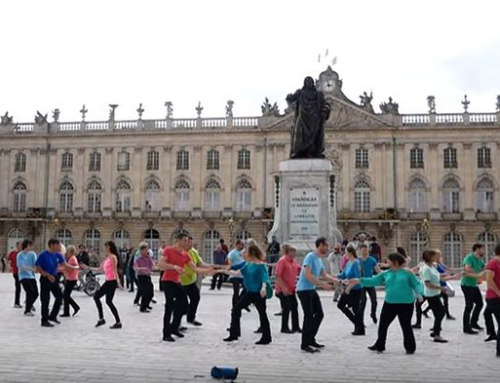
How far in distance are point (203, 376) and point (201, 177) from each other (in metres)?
45.4

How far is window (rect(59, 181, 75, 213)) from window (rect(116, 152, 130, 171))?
454cm

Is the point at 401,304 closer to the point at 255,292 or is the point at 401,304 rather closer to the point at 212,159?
the point at 255,292

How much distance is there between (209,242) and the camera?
170 ft

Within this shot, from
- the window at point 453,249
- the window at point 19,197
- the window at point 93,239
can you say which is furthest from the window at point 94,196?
the window at point 453,249

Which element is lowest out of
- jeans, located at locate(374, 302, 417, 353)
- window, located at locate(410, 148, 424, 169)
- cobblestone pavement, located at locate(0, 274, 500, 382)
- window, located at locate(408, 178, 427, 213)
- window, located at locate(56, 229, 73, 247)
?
cobblestone pavement, located at locate(0, 274, 500, 382)

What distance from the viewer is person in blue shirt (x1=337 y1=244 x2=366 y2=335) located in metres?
10.8

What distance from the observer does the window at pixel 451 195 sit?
49.4 metres

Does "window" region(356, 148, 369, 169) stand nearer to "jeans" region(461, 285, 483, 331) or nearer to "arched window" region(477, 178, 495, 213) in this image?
"arched window" region(477, 178, 495, 213)

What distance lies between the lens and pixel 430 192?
4934 centimetres

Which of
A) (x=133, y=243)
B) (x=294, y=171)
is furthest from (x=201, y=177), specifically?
(x=294, y=171)

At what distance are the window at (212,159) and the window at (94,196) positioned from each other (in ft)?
31.1

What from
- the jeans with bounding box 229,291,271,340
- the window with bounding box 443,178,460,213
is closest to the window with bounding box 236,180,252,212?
the window with bounding box 443,178,460,213

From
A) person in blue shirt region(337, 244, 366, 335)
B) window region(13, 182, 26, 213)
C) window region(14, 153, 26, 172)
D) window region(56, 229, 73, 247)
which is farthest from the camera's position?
window region(14, 153, 26, 172)

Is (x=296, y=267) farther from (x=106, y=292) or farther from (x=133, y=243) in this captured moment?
(x=133, y=243)
